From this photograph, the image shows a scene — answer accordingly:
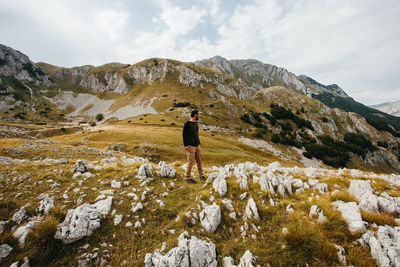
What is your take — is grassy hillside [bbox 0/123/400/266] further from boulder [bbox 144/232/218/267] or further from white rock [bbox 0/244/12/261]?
boulder [bbox 144/232/218/267]

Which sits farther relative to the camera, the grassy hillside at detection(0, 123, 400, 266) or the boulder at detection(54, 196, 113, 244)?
the boulder at detection(54, 196, 113, 244)

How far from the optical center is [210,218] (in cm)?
503

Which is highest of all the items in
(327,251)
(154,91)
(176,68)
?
(176,68)

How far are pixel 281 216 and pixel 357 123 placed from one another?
829 ft

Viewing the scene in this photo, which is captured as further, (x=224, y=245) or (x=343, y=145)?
(x=343, y=145)

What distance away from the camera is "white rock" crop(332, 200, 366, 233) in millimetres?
4203

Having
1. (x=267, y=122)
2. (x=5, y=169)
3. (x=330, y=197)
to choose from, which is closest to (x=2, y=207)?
(x=5, y=169)

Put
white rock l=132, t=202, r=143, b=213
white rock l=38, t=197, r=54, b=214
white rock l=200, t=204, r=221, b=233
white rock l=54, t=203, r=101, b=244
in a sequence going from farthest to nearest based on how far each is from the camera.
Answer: white rock l=132, t=202, r=143, b=213
white rock l=38, t=197, r=54, b=214
white rock l=200, t=204, r=221, b=233
white rock l=54, t=203, r=101, b=244

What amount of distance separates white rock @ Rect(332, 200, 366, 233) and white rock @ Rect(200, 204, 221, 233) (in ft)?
12.5

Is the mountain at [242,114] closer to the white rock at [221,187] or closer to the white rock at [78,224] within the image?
the white rock at [221,187]

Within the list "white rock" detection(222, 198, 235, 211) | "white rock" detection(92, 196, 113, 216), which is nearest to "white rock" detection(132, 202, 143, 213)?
"white rock" detection(92, 196, 113, 216)

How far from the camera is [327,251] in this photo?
3627 millimetres

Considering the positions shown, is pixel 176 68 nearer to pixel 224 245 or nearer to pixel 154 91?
pixel 154 91

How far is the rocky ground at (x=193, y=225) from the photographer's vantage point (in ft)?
12.2
